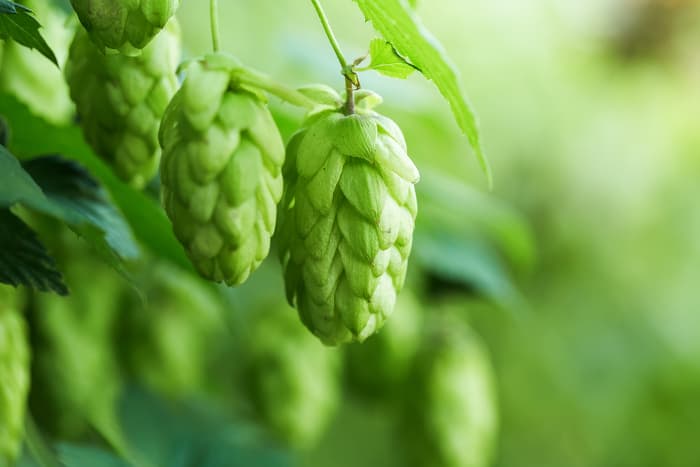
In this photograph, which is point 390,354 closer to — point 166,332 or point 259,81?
point 166,332

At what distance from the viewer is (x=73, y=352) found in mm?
1002

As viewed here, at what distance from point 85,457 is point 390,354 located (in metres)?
0.53

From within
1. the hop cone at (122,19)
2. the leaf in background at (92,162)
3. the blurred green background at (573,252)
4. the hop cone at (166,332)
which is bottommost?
the blurred green background at (573,252)

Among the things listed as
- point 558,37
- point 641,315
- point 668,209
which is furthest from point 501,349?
point 558,37

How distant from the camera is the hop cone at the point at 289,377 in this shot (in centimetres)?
124

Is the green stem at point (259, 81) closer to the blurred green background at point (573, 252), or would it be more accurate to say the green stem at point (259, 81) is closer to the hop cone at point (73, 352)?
the hop cone at point (73, 352)

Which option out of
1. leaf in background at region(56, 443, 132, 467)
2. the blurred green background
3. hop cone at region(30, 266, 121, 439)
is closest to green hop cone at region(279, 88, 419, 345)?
leaf in background at region(56, 443, 132, 467)

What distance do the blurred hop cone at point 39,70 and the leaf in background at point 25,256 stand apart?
22 cm

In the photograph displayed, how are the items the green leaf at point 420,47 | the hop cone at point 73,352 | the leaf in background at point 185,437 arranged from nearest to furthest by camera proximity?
the green leaf at point 420,47, the hop cone at point 73,352, the leaf in background at point 185,437

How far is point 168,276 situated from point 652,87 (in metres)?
1.51

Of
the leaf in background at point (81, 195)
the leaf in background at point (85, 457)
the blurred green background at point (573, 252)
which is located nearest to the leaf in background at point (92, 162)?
the leaf in background at point (81, 195)

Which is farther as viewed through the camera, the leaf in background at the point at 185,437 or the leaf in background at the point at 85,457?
the leaf in background at the point at 185,437

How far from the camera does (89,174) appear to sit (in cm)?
62

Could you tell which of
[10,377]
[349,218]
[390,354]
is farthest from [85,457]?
[390,354]
